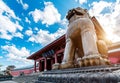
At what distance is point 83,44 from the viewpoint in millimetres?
Answer: 1858

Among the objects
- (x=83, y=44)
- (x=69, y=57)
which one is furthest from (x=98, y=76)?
(x=69, y=57)

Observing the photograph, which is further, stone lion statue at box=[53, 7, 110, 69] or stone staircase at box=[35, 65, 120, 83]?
stone lion statue at box=[53, 7, 110, 69]

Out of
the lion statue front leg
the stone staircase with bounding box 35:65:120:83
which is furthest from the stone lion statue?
the stone staircase with bounding box 35:65:120:83

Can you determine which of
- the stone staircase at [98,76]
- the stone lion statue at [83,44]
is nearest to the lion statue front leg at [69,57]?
the stone lion statue at [83,44]

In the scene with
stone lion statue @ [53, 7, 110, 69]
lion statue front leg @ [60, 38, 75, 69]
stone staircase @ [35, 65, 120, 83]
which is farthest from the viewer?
lion statue front leg @ [60, 38, 75, 69]

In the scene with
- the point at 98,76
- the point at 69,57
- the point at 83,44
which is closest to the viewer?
the point at 98,76

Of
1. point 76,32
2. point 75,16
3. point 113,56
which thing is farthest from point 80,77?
point 113,56

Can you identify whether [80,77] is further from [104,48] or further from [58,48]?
[58,48]

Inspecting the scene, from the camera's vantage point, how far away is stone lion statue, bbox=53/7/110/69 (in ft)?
5.33

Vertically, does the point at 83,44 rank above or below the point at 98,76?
above

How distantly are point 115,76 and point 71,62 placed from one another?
128cm

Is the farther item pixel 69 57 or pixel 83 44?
pixel 69 57

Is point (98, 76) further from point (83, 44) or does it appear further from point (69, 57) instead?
point (69, 57)

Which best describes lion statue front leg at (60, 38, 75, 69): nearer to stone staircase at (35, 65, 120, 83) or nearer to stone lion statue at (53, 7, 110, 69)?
stone lion statue at (53, 7, 110, 69)
